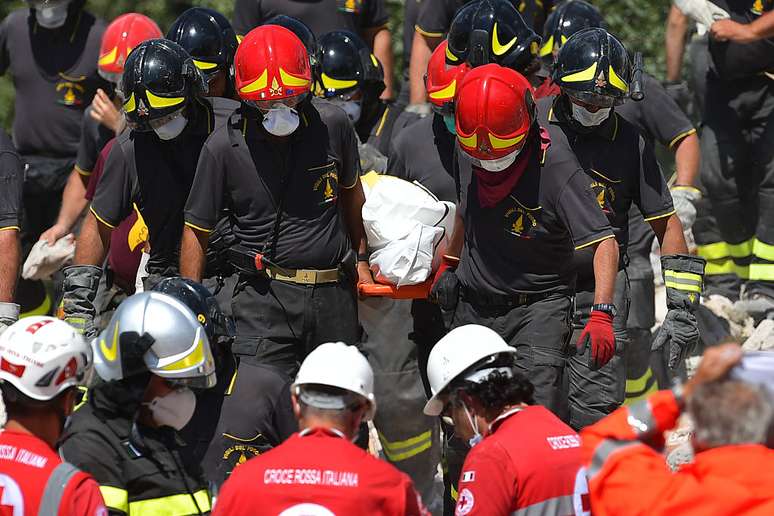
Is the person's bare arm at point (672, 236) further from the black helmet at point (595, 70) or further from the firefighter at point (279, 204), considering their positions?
the firefighter at point (279, 204)

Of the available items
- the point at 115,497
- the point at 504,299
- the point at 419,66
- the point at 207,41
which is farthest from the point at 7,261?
the point at 419,66

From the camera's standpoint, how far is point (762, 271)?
8508 mm

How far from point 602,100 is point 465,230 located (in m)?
0.93

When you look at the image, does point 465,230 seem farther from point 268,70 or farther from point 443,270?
point 268,70

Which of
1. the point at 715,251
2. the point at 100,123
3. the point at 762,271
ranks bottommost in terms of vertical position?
the point at 715,251

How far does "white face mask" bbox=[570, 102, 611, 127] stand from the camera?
6.46 m

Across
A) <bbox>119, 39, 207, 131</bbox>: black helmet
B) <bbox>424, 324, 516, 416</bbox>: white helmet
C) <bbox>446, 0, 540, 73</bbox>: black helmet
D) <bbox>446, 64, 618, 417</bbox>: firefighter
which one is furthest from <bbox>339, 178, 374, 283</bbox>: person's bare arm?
<bbox>424, 324, 516, 416</bbox>: white helmet

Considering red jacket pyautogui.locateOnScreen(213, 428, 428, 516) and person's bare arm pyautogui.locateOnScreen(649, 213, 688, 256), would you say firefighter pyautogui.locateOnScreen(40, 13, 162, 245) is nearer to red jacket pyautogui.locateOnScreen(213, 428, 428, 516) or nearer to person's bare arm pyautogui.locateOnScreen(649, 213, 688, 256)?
person's bare arm pyautogui.locateOnScreen(649, 213, 688, 256)

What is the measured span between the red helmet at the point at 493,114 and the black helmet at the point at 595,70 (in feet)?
1.69

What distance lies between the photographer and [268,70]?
20.0 feet

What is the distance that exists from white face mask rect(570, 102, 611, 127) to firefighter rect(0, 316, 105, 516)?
308cm

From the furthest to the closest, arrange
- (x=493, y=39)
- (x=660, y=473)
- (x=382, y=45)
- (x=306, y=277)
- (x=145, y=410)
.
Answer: (x=382, y=45) → (x=493, y=39) → (x=306, y=277) → (x=145, y=410) → (x=660, y=473)

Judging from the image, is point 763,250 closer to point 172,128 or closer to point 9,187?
point 172,128

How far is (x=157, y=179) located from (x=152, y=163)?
0.08m
